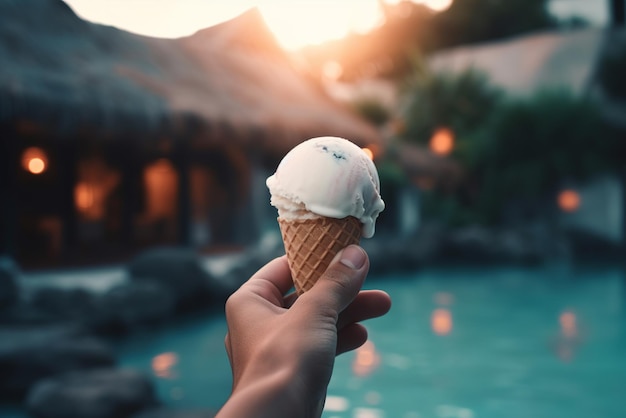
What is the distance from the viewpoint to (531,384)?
475 cm

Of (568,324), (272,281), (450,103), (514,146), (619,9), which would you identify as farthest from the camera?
(450,103)

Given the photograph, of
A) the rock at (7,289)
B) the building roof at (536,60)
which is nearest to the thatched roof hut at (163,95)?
the rock at (7,289)

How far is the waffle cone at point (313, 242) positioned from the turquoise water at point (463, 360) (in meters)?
2.78

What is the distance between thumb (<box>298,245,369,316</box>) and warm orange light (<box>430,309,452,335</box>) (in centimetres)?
567

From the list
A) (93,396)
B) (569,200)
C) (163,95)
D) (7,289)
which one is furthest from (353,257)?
(569,200)

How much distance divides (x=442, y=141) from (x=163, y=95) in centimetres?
915

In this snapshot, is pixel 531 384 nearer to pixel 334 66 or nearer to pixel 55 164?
pixel 55 164

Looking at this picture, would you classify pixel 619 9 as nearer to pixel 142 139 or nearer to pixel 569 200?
pixel 142 139

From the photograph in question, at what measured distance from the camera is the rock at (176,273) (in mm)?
7258

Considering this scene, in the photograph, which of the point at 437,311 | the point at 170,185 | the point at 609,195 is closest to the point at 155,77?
the point at 170,185

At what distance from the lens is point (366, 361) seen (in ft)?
17.9

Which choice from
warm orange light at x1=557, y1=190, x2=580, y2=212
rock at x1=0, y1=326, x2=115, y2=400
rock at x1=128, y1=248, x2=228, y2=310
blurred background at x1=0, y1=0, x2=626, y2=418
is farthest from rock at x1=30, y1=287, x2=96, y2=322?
warm orange light at x1=557, y1=190, x2=580, y2=212

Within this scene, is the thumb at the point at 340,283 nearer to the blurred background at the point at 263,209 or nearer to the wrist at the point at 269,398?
the wrist at the point at 269,398

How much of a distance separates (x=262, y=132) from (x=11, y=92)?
3.74m
